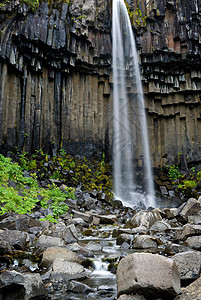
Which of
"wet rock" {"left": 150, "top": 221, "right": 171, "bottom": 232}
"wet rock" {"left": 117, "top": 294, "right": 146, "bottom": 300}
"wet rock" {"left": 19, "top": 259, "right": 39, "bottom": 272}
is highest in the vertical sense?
"wet rock" {"left": 117, "top": 294, "right": 146, "bottom": 300}

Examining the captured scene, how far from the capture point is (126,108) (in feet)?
→ 65.9

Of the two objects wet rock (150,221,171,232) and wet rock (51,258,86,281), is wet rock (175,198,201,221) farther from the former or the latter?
wet rock (51,258,86,281)

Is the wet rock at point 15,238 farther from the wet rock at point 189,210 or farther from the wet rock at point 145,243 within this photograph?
the wet rock at point 189,210

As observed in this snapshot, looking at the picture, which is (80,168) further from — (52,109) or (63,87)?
(63,87)

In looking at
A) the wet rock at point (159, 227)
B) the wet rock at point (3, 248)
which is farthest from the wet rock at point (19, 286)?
the wet rock at point (159, 227)

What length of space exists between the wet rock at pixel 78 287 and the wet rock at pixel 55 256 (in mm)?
784

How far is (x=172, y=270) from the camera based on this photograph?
9.34 ft

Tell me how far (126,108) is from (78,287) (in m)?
17.6

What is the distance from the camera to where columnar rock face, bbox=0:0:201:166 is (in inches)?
573

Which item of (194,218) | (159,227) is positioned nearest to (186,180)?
(194,218)

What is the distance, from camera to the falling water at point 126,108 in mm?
19094

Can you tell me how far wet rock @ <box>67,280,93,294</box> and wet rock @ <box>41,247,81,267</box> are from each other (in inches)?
30.9

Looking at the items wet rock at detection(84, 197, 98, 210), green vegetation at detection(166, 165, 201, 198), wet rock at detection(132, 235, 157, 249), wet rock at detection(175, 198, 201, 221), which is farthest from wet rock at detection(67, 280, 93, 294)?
green vegetation at detection(166, 165, 201, 198)

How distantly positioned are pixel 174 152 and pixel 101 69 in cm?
850
